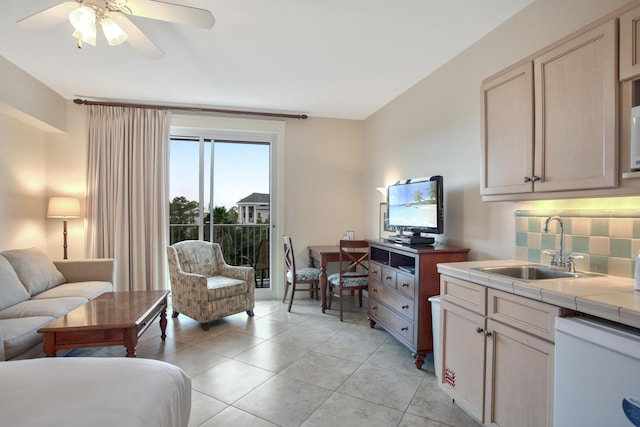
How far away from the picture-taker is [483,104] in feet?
6.73

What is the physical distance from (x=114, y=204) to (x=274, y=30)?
2945 millimetres

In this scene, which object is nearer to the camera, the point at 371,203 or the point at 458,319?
the point at 458,319

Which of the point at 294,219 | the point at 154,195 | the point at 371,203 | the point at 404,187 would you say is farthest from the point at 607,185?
the point at 154,195

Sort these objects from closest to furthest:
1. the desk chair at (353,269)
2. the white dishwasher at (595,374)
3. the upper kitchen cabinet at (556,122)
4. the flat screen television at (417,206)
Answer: the white dishwasher at (595,374) → the upper kitchen cabinet at (556,122) → the flat screen television at (417,206) → the desk chair at (353,269)

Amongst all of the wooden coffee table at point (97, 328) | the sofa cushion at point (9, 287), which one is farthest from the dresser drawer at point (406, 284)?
the sofa cushion at point (9, 287)

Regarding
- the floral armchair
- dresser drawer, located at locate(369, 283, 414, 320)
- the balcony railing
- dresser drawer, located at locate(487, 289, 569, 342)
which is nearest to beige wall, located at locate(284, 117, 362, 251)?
the balcony railing

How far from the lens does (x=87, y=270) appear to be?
3363 millimetres

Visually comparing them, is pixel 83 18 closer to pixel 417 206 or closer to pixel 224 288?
pixel 224 288

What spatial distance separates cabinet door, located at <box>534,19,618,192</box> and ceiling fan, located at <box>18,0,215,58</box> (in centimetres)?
186

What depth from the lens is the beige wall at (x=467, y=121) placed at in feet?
6.32

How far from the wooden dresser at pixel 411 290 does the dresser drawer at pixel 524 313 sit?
2.55ft

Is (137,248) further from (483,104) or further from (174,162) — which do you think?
(483,104)

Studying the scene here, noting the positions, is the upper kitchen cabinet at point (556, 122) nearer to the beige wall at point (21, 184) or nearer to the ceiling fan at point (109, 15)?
the ceiling fan at point (109, 15)

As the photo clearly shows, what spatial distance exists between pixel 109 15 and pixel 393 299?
286cm
